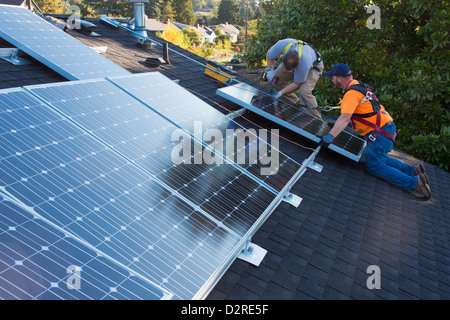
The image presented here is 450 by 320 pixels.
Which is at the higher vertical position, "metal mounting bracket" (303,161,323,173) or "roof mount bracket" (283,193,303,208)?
"roof mount bracket" (283,193,303,208)

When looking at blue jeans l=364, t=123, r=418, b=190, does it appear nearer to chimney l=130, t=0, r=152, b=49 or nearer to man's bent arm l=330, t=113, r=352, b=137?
man's bent arm l=330, t=113, r=352, b=137

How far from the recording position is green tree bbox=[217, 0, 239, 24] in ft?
339

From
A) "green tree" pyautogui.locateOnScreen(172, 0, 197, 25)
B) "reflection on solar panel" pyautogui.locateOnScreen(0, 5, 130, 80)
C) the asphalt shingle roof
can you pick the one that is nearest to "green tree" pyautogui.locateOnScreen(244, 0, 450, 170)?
the asphalt shingle roof

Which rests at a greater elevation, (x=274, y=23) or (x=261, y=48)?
(x=274, y=23)

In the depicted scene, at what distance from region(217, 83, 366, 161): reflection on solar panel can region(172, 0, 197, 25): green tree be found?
91036 millimetres

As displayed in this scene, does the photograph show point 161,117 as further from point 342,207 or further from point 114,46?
point 114,46

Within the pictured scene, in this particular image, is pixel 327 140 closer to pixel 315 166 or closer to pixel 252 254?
pixel 315 166

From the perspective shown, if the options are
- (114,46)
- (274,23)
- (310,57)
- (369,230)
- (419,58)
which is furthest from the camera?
(274,23)

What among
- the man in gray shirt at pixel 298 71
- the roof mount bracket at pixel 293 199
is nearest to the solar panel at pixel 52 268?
the roof mount bracket at pixel 293 199

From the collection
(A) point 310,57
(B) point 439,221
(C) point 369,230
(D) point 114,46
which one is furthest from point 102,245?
(D) point 114,46

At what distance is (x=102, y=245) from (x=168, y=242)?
2.10ft

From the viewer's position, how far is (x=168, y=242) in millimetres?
3201

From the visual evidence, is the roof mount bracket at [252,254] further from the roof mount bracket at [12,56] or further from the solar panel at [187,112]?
the roof mount bracket at [12,56]

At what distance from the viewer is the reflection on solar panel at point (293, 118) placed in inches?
273
